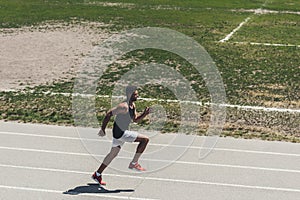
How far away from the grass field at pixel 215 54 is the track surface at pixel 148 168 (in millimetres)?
1282

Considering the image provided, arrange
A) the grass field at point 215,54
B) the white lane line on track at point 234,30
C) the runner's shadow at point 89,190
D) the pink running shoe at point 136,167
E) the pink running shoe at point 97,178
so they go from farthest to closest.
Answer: the white lane line on track at point 234,30
the grass field at point 215,54
the pink running shoe at point 136,167
the pink running shoe at point 97,178
the runner's shadow at point 89,190

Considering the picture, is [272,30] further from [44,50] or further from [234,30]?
[44,50]

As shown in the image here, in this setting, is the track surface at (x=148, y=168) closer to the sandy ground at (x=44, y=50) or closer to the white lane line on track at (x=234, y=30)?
the sandy ground at (x=44, y=50)

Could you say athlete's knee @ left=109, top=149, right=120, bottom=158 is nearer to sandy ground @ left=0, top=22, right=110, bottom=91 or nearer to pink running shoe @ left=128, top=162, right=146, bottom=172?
pink running shoe @ left=128, top=162, right=146, bottom=172

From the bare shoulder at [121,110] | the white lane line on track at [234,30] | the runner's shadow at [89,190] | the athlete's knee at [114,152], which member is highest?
the bare shoulder at [121,110]

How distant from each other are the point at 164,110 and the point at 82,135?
10.7ft

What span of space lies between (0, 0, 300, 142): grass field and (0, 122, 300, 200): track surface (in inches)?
50.5

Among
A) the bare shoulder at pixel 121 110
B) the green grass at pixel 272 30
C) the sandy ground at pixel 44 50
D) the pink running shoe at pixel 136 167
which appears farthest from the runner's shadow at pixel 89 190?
the green grass at pixel 272 30

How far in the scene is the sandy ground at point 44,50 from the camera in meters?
21.2

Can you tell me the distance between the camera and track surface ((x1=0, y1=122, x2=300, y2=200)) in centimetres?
1071

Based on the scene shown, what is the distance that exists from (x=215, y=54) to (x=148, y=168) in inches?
589

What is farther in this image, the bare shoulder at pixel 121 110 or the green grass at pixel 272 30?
the green grass at pixel 272 30

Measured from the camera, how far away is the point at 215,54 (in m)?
26.1

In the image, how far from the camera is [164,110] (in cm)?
1659
